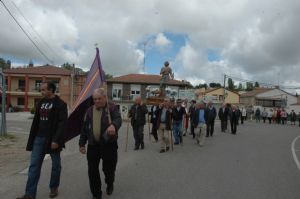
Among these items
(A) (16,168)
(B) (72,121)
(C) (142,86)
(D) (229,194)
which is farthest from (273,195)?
(C) (142,86)

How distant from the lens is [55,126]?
6297 mm

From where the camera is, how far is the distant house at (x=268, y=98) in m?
92.1

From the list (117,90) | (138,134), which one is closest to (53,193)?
(138,134)

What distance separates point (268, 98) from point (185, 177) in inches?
3543

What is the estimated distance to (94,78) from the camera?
24.3ft

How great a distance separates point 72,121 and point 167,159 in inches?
180

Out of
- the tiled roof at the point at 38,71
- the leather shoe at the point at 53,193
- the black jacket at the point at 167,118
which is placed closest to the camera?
the leather shoe at the point at 53,193

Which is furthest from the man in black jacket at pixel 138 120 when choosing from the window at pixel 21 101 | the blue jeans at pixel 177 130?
the window at pixel 21 101

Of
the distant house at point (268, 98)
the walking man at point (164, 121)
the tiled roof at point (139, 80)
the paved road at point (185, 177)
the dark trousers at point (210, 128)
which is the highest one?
the tiled roof at point (139, 80)

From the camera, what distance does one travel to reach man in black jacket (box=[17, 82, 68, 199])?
6.14m

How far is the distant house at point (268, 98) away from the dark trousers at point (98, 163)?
87.3m

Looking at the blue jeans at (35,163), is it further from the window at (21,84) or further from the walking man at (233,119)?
the window at (21,84)

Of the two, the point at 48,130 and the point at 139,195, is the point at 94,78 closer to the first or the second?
the point at 48,130

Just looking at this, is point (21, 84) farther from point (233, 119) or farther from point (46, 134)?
point (46, 134)
